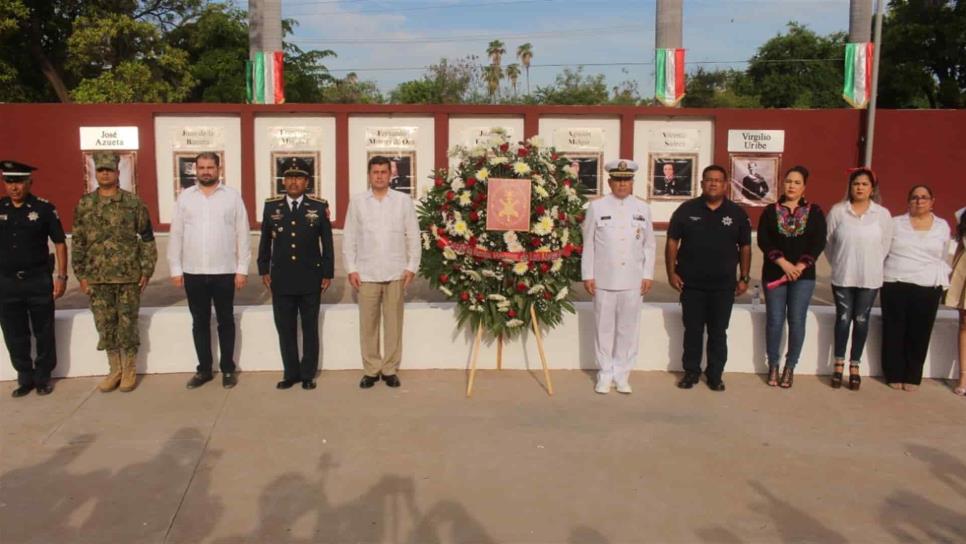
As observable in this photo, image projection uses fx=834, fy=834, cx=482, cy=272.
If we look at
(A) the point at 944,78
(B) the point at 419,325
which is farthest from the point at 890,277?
(A) the point at 944,78

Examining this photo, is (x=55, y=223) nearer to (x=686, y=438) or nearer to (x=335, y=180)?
(x=686, y=438)

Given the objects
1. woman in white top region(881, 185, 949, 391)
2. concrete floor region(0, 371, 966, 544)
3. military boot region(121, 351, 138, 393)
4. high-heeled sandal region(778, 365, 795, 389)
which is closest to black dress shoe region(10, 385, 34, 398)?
concrete floor region(0, 371, 966, 544)

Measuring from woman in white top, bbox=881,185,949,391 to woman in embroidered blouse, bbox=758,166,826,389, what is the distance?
61 cm

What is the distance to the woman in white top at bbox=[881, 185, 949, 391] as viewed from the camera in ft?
20.0

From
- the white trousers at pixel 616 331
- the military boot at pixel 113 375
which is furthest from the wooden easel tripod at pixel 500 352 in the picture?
the military boot at pixel 113 375

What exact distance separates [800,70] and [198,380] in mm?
48989

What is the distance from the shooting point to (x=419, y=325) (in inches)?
263

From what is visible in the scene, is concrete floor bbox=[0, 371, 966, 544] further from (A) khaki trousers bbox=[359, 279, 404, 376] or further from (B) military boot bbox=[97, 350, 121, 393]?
(A) khaki trousers bbox=[359, 279, 404, 376]

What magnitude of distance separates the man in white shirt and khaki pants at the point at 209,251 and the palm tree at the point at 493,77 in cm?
5488

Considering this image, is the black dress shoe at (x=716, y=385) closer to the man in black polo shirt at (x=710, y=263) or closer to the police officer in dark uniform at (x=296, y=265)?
the man in black polo shirt at (x=710, y=263)

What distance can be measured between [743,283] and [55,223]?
4941mm

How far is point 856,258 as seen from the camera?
237 inches

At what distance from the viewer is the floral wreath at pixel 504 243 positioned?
20.0 feet

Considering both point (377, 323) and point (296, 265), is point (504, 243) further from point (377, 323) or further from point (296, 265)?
point (296, 265)
